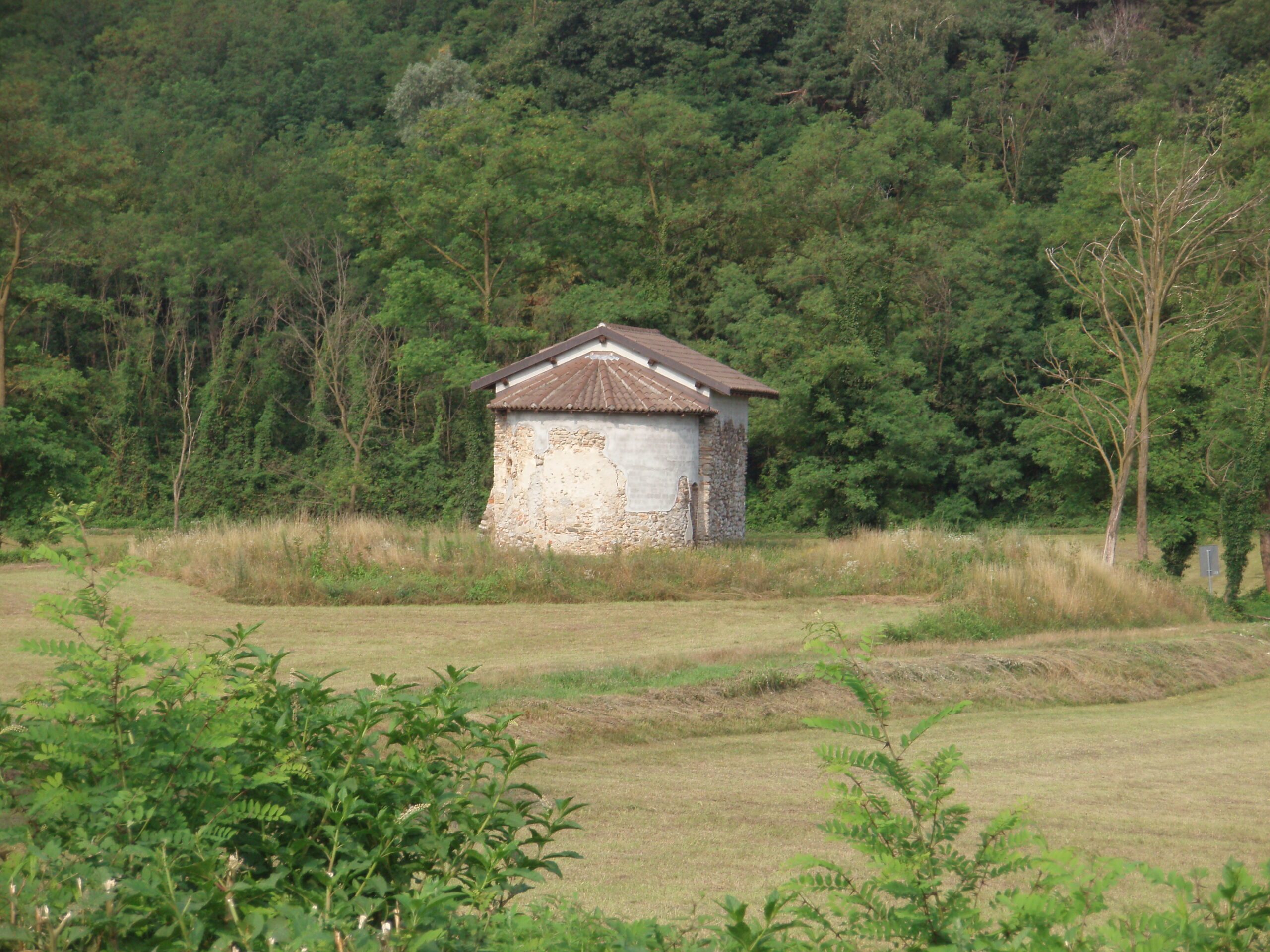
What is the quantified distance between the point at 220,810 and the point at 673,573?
19.2m

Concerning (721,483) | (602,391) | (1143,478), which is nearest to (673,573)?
(602,391)

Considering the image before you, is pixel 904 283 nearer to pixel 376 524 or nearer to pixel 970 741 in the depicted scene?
pixel 376 524

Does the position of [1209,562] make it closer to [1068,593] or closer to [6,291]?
[1068,593]

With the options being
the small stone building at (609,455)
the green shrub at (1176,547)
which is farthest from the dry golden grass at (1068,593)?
the small stone building at (609,455)

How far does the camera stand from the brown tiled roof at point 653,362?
1110 inches

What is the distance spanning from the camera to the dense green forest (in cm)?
3847

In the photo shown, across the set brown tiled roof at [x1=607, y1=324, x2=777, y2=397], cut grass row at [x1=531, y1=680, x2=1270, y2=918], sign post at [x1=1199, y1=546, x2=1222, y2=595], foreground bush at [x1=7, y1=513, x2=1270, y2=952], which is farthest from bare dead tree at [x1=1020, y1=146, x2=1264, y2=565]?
foreground bush at [x1=7, y1=513, x2=1270, y2=952]

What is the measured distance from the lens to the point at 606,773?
1033 centimetres

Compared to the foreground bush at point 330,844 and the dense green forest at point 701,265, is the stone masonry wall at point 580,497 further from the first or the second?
the foreground bush at point 330,844

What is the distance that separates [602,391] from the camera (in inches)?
1056

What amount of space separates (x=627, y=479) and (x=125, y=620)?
74.3 feet

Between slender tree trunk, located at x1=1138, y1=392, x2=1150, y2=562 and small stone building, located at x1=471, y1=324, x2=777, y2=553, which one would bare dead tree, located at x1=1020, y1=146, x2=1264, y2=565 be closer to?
slender tree trunk, located at x1=1138, y1=392, x2=1150, y2=562

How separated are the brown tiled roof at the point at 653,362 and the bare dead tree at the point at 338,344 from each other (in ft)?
47.4

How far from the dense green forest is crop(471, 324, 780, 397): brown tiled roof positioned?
8161 mm
